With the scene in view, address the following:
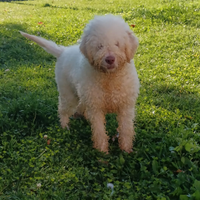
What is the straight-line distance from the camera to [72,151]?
3652mm

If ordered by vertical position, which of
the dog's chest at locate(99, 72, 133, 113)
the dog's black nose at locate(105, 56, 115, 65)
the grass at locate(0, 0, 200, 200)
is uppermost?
the dog's black nose at locate(105, 56, 115, 65)

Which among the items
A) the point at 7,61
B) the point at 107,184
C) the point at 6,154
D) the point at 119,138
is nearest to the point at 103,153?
the point at 119,138

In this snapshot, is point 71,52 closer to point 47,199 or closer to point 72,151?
point 72,151

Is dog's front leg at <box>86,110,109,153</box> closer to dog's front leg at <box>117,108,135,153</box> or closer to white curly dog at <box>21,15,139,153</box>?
white curly dog at <box>21,15,139,153</box>

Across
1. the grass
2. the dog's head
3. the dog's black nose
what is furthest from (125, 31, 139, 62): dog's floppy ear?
the grass

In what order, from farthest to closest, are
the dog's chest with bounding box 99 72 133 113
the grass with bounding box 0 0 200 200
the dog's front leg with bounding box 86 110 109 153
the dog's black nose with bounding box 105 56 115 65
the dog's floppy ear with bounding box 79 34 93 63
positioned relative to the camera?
the dog's front leg with bounding box 86 110 109 153
the dog's chest with bounding box 99 72 133 113
the dog's floppy ear with bounding box 79 34 93 63
the dog's black nose with bounding box 105 56 115 65
the grass with bounding box 0 0 200 200

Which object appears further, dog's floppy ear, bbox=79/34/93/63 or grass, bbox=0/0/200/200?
dog's floppy ear, bbox=79/34/93/63

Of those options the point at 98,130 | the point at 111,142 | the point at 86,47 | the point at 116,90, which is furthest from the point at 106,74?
the point at 111,142

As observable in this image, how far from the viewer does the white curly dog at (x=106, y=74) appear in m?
3.10

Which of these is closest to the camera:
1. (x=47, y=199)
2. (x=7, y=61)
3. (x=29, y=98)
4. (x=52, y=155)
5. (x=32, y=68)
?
(x=47, y=199)

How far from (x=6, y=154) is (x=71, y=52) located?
1695 mm

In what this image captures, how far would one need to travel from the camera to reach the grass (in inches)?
111

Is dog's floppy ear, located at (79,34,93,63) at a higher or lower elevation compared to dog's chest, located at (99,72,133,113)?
higher

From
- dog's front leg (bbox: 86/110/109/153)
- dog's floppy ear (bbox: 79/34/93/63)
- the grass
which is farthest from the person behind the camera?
dog's front leg (bbox: 86/110/109/153)
